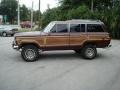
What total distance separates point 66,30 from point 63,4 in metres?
24.4

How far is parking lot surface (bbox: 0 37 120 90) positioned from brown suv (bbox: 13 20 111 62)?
21.9 inches

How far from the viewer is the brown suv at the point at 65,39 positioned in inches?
441

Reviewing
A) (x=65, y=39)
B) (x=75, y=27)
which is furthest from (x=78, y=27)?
(x=65, y=39)

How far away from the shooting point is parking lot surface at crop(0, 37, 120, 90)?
24.4 feet

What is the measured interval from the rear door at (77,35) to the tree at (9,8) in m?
70.0

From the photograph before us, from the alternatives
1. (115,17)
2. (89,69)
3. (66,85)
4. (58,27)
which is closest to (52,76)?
(66,85)

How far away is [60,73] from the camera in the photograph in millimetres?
9016

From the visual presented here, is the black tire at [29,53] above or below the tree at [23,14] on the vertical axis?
below

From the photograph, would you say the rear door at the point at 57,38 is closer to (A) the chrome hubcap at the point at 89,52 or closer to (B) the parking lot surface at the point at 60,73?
(B) the parking lot surface at the point at 60,73

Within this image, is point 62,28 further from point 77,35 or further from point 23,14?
point 23,14

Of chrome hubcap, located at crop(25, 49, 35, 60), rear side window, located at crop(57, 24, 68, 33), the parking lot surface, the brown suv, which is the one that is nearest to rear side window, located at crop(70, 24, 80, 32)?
the brown suv

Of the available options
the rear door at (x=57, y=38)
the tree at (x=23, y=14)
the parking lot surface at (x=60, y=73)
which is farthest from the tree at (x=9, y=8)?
the rear door at (x=57, y=38)

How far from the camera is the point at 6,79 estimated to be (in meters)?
8.19

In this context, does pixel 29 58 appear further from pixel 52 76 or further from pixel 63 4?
pixel 63 4
